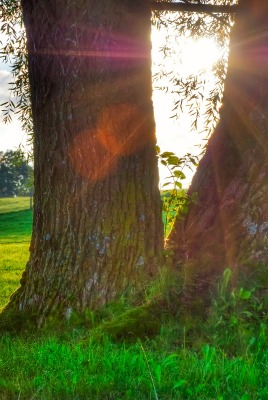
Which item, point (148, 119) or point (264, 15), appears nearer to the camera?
point (148, 119)

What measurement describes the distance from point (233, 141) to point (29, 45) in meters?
2.63

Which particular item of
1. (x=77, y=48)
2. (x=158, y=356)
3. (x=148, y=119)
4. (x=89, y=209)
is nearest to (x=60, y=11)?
(x=77, y=48)

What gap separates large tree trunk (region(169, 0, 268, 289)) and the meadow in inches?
19.9

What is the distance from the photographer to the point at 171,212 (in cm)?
651

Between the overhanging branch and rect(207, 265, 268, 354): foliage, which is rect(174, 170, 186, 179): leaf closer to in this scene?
rect(207, 265, 268, 354): foliage

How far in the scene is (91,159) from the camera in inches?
231

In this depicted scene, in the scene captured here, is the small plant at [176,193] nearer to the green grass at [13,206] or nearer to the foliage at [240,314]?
the foliage at [240,314]

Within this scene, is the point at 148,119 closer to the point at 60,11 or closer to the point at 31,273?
the point at 60,11

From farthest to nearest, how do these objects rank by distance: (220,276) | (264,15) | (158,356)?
(264,15) < (220,276) < (158,356)

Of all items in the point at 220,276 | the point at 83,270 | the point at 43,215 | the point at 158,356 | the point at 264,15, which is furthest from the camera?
the point at 264,15

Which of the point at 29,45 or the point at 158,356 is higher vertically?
the point at 29,45

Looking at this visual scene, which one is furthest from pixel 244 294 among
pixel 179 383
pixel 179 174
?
pixel 179 174

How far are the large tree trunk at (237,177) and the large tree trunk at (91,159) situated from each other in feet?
1.79

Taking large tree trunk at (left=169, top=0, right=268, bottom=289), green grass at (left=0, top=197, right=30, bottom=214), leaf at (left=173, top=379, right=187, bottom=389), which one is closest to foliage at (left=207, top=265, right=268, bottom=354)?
large tree trunk at (left=169, top=0, right=268, bottom=289)
